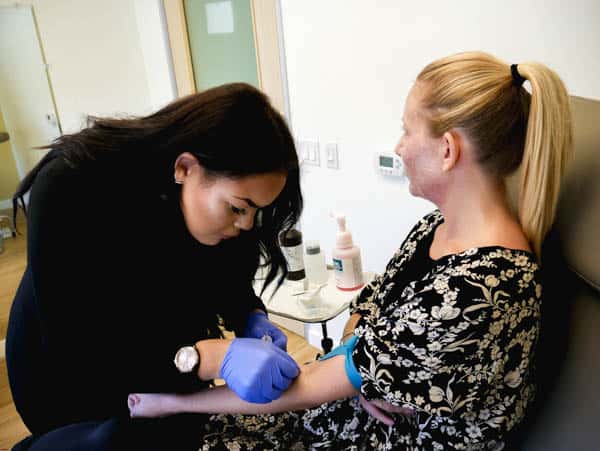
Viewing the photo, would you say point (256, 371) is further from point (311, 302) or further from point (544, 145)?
point (544, 145)

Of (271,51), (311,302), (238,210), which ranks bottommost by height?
(311,302)

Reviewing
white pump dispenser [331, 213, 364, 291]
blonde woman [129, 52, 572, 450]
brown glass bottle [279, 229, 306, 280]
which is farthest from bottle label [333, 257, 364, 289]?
blonde woman [129, 52, 572, 450]

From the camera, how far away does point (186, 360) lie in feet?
3.15

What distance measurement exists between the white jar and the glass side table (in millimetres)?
26

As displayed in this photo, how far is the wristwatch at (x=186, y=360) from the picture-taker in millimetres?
957

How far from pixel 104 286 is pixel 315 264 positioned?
84 centimetres

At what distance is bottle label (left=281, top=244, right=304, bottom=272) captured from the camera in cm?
160

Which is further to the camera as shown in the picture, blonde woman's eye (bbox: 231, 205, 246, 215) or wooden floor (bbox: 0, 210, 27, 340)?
wooden floor (bbox: 0, 210, 27, 340)

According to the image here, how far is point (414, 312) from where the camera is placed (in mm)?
833

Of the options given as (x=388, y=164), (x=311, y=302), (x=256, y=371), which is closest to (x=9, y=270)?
(x=311, y=302)

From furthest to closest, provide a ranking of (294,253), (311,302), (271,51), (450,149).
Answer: (271,51), (294,253), (311,302), (450,149)

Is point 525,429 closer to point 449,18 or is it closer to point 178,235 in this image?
point 178,235

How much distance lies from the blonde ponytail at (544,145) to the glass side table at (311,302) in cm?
69

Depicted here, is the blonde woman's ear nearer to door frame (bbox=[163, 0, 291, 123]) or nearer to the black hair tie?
the black hair tie
